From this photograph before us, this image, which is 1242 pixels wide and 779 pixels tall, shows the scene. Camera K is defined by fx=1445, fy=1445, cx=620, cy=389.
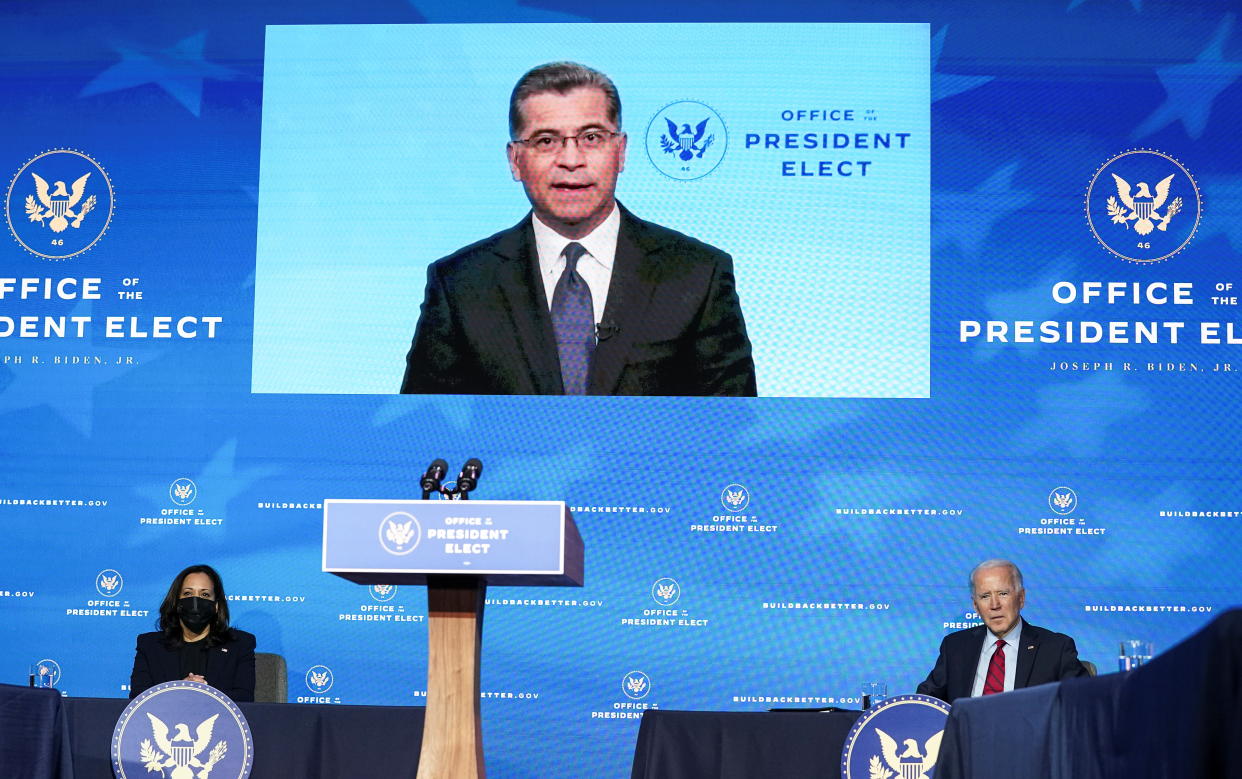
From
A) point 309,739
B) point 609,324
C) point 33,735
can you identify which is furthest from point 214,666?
point 609,324

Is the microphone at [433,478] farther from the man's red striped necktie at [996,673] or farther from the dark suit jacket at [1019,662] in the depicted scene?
the man's red striped necktie at [996,673]

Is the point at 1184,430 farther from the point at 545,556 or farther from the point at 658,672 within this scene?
the point at 545,556

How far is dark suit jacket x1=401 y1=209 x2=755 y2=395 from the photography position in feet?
21.0

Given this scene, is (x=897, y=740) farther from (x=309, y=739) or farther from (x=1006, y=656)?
(x=309, y=739)

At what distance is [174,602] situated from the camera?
226 inches

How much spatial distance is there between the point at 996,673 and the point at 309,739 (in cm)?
248

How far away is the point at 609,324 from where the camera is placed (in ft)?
21.1

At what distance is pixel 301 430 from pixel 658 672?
1.92 metres

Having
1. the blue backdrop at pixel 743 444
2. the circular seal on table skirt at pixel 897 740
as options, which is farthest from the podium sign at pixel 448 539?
the blue backdrop at pixel 743 444

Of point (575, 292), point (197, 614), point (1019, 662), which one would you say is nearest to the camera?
point (1019, 662)

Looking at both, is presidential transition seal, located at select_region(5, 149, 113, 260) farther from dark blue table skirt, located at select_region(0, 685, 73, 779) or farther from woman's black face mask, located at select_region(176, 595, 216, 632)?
dark blue table skirt, located at select_region(0, 685, 73, 779)

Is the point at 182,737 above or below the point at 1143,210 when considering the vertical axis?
below

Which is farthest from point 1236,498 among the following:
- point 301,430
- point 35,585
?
point 35,585

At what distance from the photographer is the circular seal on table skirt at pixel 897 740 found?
14.1 feet
